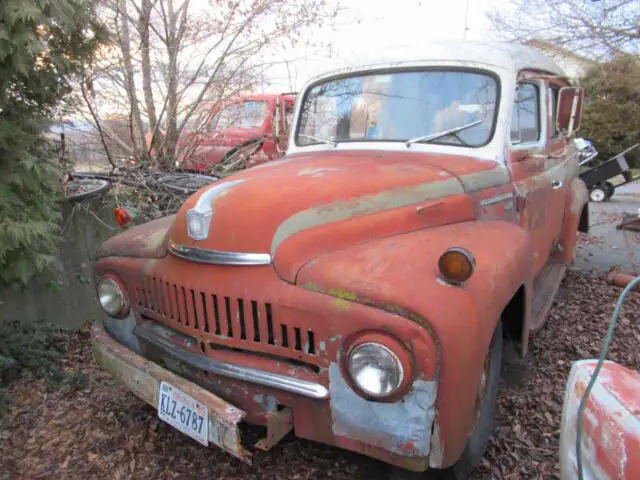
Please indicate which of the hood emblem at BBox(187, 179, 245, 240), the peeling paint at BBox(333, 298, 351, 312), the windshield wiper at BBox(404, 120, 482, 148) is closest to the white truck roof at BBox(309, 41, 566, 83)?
the windshield wiper at BBox(404, 120, 482, 148)

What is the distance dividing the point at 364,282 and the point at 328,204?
1.73 ft

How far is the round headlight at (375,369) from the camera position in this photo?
5.58 feet

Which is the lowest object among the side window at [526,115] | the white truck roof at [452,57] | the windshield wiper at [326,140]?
the windshield wiper at [326,140]

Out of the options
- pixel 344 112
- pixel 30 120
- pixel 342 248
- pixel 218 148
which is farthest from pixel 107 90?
pixel 342 248

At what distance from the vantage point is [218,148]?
6695mm

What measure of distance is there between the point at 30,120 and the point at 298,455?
2552mm

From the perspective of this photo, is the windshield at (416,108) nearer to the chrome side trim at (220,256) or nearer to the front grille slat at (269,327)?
the chrome side trim at (220,256)

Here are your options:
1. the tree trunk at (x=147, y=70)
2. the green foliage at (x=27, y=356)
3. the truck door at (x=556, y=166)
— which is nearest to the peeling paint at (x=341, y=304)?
the green foliage at (x=27, y=356)

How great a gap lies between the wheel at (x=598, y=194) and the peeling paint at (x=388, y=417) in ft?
35.8

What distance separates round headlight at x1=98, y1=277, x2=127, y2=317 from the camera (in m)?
2.57

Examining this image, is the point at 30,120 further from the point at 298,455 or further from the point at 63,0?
the point at 298,455

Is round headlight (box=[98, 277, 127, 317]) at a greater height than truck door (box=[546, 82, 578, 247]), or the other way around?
truck door (box=[546, 82, 578, 247])

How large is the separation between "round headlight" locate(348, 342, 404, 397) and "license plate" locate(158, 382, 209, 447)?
67 cm

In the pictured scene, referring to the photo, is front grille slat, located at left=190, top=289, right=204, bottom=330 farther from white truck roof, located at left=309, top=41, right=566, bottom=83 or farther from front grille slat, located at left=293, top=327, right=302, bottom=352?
white truck roof, located at left=309, top=41, right=566, bottom=83
